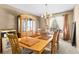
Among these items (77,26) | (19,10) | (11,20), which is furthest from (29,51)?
(77,26)

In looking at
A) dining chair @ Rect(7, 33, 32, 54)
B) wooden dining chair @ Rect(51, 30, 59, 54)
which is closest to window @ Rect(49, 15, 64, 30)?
wooden dining chair @ Rect(51, 30, 59, 54)

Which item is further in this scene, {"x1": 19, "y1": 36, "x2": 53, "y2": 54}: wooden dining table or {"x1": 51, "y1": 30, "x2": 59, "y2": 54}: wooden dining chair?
{"x1": 51, "y1": 30, "x2": 59, "y2": 54}: wooden dining chair

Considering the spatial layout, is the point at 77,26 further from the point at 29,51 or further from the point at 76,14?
the point at 29,51

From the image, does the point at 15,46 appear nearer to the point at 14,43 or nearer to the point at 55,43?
the point at 14,43

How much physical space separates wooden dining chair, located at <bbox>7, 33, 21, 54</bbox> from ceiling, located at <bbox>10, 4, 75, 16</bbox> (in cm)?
49

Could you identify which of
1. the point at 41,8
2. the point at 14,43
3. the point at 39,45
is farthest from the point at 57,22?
the point at 14,43

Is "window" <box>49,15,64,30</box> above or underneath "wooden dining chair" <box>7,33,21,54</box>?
above

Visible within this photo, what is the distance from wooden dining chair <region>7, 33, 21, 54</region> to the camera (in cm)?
149

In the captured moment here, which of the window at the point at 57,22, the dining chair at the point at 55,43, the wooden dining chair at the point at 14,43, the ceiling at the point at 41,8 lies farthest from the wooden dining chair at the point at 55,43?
the wooden dining chair at the point at 14,43

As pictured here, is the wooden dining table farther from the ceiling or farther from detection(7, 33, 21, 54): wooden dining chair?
the ceiling

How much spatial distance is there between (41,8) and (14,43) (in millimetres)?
764

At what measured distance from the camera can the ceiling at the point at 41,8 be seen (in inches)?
59.8
